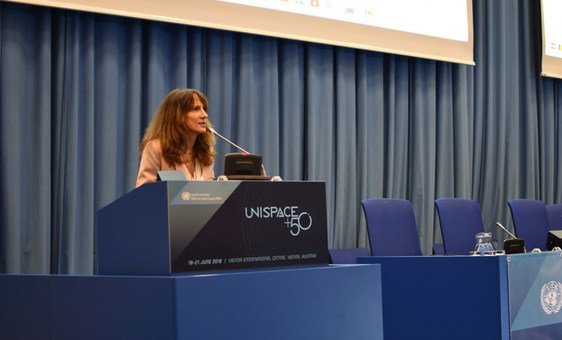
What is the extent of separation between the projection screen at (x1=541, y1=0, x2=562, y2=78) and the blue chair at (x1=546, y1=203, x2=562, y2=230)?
1.47 metres

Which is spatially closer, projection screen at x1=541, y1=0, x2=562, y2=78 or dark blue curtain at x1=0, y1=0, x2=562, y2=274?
dark blue curtain at x1=0, y1=0, x2=562, y2=274

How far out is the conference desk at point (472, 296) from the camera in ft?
9.51

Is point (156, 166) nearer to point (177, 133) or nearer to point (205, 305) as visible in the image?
point (177, 133)

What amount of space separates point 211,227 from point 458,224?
115 inches

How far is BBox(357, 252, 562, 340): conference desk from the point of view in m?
2.90

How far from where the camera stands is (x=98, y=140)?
419 cm

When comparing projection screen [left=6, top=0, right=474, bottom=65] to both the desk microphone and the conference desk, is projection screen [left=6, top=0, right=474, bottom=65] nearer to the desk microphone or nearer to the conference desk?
the conference desk

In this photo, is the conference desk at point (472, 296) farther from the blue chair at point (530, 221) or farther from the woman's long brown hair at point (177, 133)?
the blue chair at point (530, 221)

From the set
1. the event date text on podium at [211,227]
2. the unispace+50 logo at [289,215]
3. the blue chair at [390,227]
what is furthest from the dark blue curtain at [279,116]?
the unispace+50 logo at [289,215]

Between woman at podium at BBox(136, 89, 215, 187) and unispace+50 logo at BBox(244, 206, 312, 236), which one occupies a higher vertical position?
woman at podium at BBox(136, 89, 215, 187)

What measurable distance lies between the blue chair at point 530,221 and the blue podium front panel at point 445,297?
6.33 ft

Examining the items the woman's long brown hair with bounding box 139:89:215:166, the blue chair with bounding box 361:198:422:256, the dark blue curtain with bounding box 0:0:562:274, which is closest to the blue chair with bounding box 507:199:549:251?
the dark blue curtain with bounding box 0:0:562:274

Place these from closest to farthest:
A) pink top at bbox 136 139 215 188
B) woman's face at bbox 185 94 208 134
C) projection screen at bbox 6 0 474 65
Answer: pink top at bbox 136 139 215 188
woman's face at bbox 185 94 208 134
projection screen at bbox 6 0 474 65

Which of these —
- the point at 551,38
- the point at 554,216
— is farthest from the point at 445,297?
the point at 551,38
